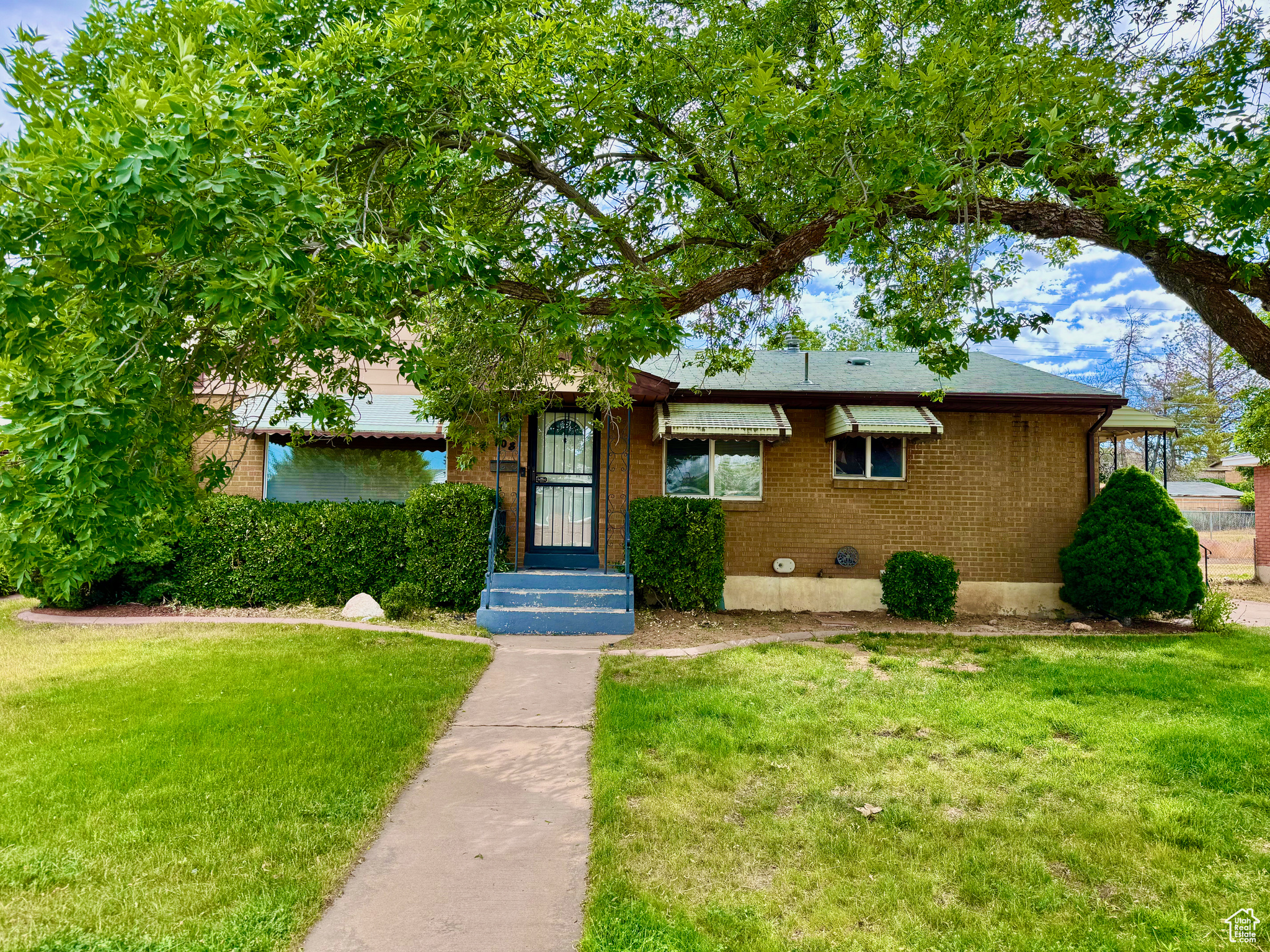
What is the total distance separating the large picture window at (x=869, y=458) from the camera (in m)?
11.3

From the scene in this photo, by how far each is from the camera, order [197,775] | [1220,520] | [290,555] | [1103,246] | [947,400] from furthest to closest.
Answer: [1220,520] < [947,400] < [290,555] < [1103,246] < [197,775]

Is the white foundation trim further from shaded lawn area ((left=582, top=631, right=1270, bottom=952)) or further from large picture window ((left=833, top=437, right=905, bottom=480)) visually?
shaded lawn area ((left=582, top=631, right=1270, bottom=952))

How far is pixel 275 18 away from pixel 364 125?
3.19 feet

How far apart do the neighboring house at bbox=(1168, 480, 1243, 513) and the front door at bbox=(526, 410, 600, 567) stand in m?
27.3

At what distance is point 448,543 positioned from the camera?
10.0 m

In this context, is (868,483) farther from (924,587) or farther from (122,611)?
(122,611)

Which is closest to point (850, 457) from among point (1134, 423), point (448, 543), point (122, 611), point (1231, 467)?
point (1134, 423)

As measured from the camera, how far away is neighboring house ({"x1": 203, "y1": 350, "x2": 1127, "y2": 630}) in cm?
1112

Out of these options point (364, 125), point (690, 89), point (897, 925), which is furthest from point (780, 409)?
point (897, 925)

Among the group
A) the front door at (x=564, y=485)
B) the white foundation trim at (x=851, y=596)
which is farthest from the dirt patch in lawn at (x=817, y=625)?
the front door at (x=564, y=485)

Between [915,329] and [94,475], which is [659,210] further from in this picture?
[94,475]

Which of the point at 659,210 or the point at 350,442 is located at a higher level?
the point at 659,210

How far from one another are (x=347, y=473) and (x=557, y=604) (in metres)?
4.75

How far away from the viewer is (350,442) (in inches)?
452
